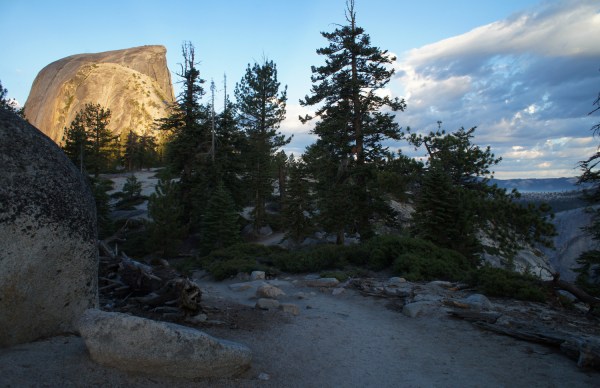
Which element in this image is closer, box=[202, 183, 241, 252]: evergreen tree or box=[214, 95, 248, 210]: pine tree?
box=[202, 183, 241, 252]: evergreen tree

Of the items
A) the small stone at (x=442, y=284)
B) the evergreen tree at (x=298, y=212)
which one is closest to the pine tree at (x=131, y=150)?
the evergreen tree at (x=298, y=212)

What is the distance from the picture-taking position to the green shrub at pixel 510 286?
883cm

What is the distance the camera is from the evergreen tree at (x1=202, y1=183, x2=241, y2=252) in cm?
2347

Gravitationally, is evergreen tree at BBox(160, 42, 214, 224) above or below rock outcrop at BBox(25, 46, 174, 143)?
below

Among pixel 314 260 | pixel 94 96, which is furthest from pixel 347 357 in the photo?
pixel 94 96

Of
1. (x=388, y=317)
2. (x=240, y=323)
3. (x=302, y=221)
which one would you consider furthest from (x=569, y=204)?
(x=240, y=323)

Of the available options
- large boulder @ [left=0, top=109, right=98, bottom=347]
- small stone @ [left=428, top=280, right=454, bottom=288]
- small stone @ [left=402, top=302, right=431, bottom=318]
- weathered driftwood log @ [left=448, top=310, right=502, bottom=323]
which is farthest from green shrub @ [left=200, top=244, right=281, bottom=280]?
large boulder @ [left=0, top=109, right=98, bottom=347]

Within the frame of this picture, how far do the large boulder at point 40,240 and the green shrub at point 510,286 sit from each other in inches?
363

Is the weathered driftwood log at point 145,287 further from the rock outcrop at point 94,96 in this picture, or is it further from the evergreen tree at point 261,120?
the rock outcrop at point 94,96

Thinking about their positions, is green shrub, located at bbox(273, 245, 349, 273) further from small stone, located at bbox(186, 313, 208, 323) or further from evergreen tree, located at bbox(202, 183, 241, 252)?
evergreen tree, located at bbox(202, 183, 241, 252)

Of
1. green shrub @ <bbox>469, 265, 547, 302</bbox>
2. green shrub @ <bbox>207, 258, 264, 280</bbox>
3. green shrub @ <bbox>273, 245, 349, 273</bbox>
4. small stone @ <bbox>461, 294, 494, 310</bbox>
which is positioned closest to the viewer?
small stone @ <bbox>461, 294, 494, 310</bbox>

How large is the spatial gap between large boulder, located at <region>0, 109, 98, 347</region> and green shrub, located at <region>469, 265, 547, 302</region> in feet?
30.2

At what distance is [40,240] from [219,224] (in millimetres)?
19677

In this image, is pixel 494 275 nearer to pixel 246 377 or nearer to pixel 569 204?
pixel 246 377
